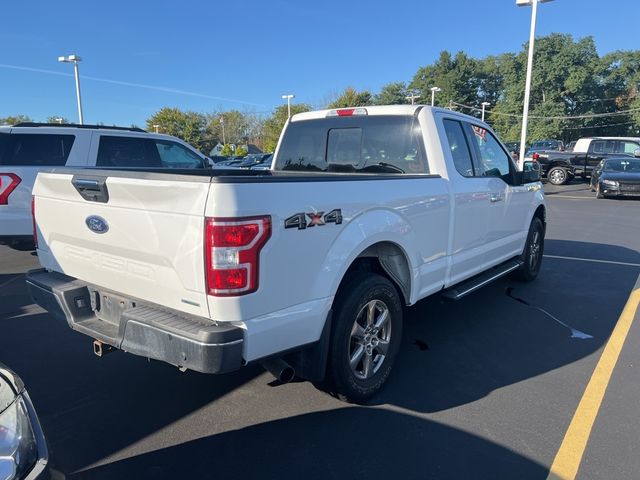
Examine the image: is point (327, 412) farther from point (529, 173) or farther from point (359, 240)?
point (529, 173)

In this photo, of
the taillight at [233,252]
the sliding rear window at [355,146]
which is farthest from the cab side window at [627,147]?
the taillight at [233,252]

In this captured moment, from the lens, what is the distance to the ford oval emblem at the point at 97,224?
269cm

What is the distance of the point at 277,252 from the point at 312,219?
1.00 feet

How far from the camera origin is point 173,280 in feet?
7.96

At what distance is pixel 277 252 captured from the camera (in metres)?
2.35

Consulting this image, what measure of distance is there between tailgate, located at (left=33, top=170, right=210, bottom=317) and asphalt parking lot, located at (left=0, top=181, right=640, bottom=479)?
90 cm

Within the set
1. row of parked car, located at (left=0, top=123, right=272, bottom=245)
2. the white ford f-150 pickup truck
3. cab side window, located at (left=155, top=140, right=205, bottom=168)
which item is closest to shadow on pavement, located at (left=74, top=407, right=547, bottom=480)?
the white ford f-150 pickup truck

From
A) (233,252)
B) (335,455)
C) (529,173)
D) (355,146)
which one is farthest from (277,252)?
(529,173)

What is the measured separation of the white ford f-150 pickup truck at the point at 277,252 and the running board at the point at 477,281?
0.04 meters

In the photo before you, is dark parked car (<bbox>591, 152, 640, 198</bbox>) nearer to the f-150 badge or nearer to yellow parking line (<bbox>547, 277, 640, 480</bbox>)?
yellow parking line (<bbox>547, 277, 640, 480</bbox>)

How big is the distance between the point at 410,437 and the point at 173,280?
1702 mm

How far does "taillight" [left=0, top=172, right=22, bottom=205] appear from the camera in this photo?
6121mm

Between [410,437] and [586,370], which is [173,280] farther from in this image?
[586,370]

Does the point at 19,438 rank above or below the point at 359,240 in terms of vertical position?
below
